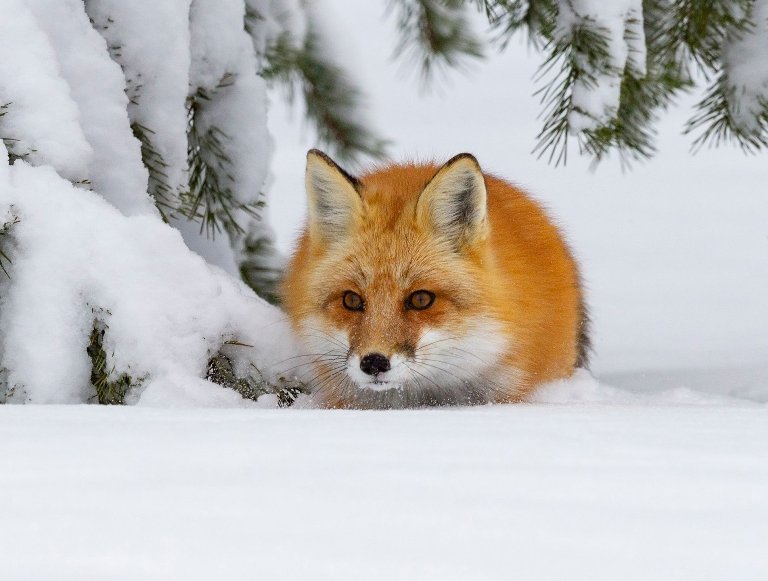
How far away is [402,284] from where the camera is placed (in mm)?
3426

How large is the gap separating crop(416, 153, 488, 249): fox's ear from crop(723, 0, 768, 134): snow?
2.46 m

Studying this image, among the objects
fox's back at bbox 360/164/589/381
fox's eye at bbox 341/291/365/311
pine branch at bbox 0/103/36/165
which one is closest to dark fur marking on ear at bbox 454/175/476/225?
fox's back at bbox 360/164/589/381

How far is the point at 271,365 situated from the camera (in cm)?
→ 368

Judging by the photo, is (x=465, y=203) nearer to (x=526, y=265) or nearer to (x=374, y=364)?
(x=526, y=265)

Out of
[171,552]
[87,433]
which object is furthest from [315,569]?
[87,433]

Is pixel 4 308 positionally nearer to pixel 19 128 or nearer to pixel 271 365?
pixel 19 128

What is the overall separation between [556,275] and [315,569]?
2.80 metres

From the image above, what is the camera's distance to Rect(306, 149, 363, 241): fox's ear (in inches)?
142

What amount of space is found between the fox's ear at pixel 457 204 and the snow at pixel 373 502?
1306 millimetres

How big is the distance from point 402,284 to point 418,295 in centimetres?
7

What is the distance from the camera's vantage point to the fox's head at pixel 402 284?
3367 millimetres

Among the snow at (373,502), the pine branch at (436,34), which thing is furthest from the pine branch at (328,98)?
the snow at (373,502)

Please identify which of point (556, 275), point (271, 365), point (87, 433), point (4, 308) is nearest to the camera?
point (87, 433)

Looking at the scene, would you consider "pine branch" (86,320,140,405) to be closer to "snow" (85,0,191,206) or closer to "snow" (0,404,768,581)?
"snow" (0,404,768,581)
